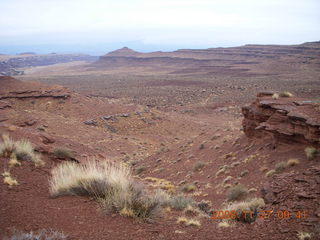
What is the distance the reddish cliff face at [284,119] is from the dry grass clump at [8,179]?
28.1ft

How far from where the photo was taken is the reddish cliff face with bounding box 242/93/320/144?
30.1 feet

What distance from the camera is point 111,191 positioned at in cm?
525

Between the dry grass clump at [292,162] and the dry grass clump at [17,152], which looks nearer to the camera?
the dry grass clump at [17,152]

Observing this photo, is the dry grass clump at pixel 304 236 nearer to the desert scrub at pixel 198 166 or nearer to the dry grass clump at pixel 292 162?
the dry grass clump at pixel 292 162

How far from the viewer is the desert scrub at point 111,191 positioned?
481cm

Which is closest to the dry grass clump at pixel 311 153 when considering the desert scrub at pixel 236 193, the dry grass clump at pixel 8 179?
the desert scrub at pixel 236 193

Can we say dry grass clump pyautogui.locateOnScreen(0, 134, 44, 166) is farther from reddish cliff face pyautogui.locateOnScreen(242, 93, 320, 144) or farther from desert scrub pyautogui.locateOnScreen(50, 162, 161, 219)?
reddish cliff face pyautogui.locateOnScreen(242, 93, 320, 144)

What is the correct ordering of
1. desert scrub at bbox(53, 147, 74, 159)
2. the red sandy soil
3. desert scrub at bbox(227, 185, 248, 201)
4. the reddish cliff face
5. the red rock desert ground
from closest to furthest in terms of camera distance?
1. the red sandy soil
2. the red rock desert ground
3. desert scrub at bbox(227, 185, 248, 201)
4. desert scrub at bbox(53, 147, 74, 159)
5. the reddish cliff face

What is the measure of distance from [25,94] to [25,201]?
28.0m

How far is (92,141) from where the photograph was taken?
19.9 meters

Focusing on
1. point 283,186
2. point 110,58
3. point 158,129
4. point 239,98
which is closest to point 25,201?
point 283,186

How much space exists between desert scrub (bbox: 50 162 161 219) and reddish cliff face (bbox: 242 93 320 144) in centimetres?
636
